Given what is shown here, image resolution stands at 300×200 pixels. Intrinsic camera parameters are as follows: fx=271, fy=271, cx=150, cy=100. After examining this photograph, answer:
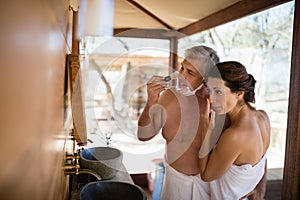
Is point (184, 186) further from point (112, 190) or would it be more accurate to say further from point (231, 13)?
point (231, 13)

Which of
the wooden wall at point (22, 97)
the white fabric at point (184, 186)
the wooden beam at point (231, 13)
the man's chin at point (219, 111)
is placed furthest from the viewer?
the wooden beam at point (231, 13)

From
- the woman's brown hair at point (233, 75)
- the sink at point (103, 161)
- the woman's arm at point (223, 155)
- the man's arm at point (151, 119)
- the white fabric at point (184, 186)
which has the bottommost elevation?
the white fabric at point (184, 186)

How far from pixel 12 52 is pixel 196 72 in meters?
1.12

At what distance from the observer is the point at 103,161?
1427mm

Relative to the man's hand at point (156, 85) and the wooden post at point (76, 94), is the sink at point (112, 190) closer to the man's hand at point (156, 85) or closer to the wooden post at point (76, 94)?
the wooden post at point (76, 94)

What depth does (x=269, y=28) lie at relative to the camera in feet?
6.35

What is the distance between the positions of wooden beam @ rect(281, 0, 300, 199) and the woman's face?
0.27 metres

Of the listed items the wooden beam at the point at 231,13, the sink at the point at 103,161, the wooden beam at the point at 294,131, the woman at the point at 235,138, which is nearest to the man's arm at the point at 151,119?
the sink at the point at 103,161

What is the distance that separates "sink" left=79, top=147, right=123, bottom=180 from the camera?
138 cm

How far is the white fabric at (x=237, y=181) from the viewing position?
4.18 ft

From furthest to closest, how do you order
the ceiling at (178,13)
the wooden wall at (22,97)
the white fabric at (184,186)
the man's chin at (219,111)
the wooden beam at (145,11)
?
the wooden beam at (145,11) < the ceiling at (178,13) < the white fabric at (184,186) < the man's chin at (219,111) < the wooden wall at (22,97)

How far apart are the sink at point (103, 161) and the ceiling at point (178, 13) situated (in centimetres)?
99

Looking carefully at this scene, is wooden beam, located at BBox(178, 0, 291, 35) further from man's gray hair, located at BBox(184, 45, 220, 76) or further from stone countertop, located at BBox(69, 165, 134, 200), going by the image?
stone countertop, located at BBox(69, 165, 134, 200)

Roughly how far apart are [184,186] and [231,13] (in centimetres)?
127
